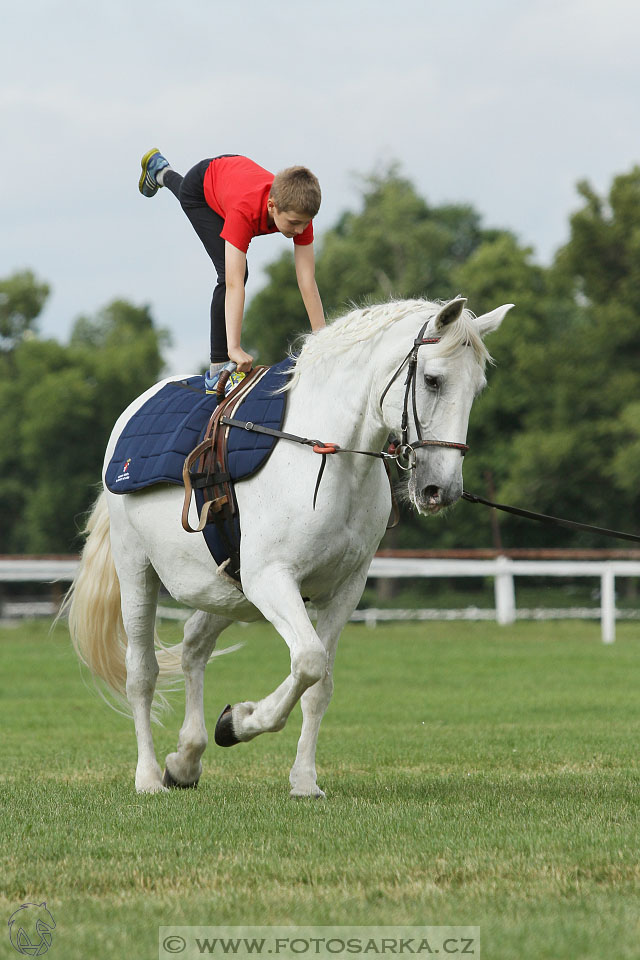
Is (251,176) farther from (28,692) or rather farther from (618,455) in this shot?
(618,455)

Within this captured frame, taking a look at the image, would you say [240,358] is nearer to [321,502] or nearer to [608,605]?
[321,502]

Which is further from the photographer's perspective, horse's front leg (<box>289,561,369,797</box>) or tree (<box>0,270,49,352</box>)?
tree (<box>0,270,49,352</box>)

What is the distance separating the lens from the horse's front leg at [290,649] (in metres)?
5.33

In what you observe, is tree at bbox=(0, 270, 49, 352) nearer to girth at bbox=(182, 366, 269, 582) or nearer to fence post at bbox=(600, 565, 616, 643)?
fence post at bbox=(600, 565, 616, 643)

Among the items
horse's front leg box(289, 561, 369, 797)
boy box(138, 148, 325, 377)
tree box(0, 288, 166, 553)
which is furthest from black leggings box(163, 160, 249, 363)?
tree box(0, 288, 166, 553)

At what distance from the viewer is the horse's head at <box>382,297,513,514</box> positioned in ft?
16.8

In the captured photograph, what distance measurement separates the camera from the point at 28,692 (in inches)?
515

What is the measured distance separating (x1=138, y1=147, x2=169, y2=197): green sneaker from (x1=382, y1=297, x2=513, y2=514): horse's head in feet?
8.22

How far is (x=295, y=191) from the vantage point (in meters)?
5.92

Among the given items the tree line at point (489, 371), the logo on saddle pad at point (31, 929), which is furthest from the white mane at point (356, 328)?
the tree line at point (489, 371)

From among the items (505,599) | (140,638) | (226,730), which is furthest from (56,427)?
(226,730)

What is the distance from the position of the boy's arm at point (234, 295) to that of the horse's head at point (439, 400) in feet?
3.77

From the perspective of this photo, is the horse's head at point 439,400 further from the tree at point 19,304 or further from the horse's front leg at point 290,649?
the tree at point 19,304

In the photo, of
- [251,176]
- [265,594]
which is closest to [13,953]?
[265,594]
